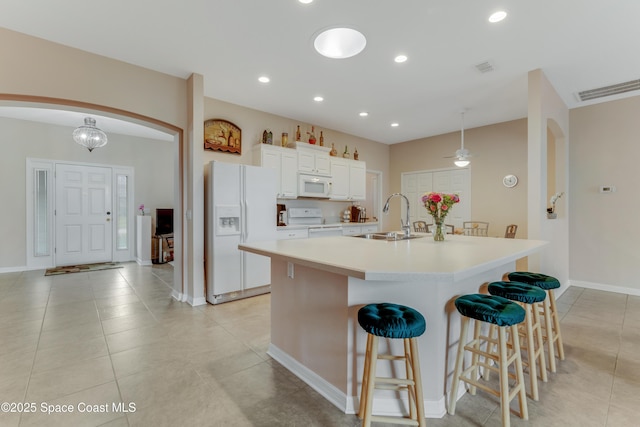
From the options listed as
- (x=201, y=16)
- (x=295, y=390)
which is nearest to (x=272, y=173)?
(x=201, y=16)

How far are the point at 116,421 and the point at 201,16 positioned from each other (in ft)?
9.79

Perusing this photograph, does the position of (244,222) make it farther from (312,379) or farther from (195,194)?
(312,379)

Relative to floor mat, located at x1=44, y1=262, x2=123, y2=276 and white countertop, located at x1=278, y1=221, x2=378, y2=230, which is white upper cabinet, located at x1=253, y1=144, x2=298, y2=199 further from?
floor mat, located at x1=44, y1=262, x2=123, y2=276

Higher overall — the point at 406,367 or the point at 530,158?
the point at 530,158

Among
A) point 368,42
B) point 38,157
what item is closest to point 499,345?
point 368,42

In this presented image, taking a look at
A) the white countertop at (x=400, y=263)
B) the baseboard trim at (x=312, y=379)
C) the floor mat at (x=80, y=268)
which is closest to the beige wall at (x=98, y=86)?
the baseboard trim at (x=312, y=379)

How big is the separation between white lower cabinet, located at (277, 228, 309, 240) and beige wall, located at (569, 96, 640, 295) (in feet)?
14.0

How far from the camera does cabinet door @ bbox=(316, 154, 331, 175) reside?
17.5ft

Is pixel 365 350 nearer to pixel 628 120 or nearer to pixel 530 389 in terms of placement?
pixel 530 389

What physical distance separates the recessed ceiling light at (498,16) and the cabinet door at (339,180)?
3444 mm

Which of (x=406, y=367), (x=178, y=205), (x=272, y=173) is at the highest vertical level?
(x=272, y=173)

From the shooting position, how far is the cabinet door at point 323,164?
17.5 feet

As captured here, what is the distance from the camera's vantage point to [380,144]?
7.08m

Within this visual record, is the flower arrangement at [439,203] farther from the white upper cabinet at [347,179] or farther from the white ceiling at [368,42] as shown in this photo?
A: the white upper cabinet at [347,179]
